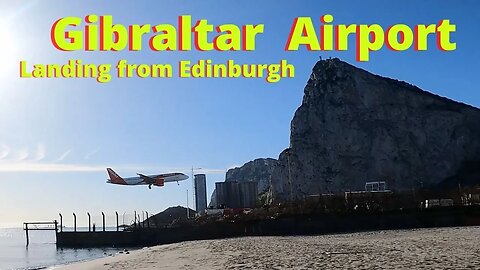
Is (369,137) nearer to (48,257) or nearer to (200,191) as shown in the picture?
(200,191)

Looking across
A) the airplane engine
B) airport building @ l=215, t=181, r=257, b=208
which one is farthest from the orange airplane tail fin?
airport building @ l=215, t=181, r=257, b=208

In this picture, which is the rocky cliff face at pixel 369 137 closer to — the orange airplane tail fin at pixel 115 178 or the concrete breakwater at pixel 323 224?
the orange airplane tail fin at pixel 115 178

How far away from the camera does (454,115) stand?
4331 inches

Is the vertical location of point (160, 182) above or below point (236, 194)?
above

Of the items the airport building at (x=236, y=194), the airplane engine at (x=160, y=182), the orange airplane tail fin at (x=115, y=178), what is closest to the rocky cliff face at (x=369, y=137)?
the airport building at (x=236, y=194)

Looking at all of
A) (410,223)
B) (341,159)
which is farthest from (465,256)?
(341,159)

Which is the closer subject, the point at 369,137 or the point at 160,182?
the point at 369,137

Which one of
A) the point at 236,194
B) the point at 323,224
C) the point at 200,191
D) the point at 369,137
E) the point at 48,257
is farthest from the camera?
the point at 200,191

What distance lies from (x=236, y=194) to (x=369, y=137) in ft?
96.1

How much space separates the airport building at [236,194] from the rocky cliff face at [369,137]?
1167 centimetres

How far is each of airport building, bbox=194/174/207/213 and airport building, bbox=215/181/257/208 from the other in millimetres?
12800

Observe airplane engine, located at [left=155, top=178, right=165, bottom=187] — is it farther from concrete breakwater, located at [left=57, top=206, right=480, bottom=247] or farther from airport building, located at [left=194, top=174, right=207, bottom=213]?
concrete breakwater, located at [left=57, top=206, right=480, bottom=247]

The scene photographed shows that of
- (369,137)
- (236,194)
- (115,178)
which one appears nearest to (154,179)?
(115,178)

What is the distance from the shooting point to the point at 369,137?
109m
